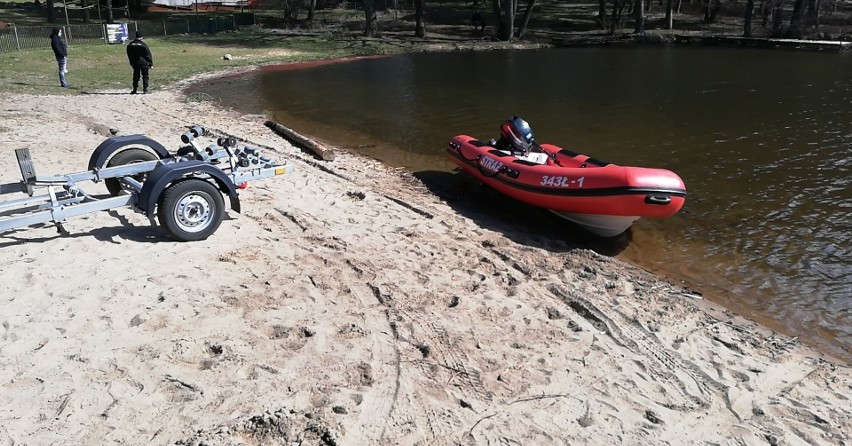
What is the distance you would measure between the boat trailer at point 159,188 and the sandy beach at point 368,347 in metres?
0.31

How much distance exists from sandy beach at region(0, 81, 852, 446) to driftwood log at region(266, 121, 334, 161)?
3.56 meters

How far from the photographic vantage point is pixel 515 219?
31.1 feet

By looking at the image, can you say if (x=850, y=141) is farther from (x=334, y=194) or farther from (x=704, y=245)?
(x=334, y=194)

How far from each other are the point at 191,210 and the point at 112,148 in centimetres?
205

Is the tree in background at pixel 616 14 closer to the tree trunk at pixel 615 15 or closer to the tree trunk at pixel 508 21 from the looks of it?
the tree trunk at pixel 615 15

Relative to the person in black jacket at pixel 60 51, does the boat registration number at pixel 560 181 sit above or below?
below

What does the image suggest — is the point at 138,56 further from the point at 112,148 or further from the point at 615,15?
the point at 615,15

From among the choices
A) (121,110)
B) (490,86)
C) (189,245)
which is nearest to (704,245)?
(189,245)

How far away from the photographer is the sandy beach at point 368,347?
4293 millimetres

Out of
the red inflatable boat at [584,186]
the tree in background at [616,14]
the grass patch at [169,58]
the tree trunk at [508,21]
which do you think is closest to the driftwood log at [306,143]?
the red inflatable boat at [584,186]

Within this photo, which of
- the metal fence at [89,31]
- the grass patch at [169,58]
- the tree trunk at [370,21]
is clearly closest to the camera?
the grass patch at [169,58]

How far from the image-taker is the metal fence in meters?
26.4

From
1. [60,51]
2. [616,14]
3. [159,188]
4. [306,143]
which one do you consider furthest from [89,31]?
[616,14]

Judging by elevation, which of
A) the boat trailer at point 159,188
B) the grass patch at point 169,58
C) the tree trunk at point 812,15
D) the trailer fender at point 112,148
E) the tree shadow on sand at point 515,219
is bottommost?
the tree shadow on sand at point 515,219
